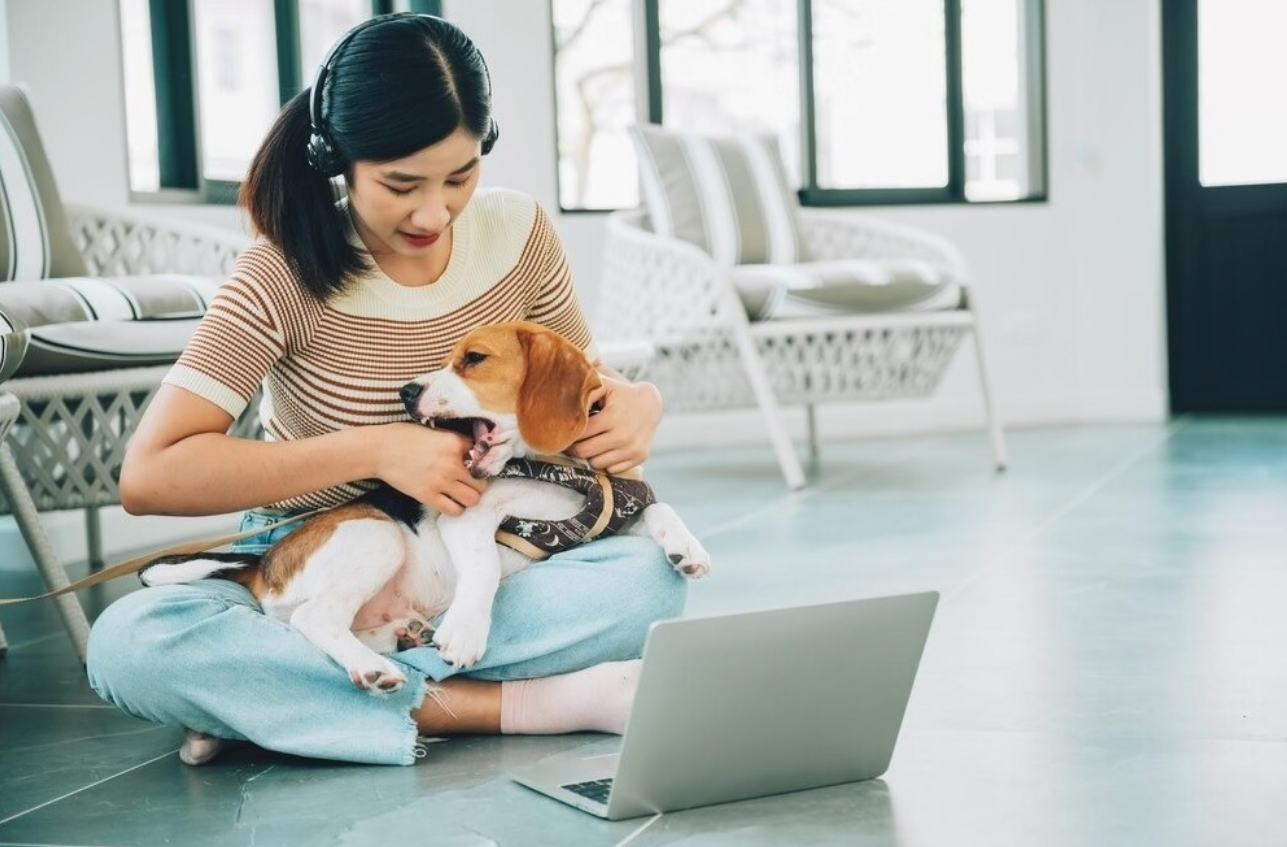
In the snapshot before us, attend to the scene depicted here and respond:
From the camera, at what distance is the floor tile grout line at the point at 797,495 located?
11.0ft

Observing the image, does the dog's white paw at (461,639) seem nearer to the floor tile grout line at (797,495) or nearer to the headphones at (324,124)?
the headphones at (324,124)

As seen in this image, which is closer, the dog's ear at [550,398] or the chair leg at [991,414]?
the dog's ear at [550,398]

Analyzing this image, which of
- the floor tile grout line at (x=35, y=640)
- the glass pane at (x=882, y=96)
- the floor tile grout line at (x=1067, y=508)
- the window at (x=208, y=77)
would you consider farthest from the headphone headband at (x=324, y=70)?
the glass pane at (x=882, y=96)

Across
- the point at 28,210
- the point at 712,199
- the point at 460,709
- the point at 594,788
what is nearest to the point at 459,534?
the point at 460,709

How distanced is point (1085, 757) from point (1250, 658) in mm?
530

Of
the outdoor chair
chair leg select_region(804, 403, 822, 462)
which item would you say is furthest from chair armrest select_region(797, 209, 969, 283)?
chair leg select_region(804, 403, 822, 462)

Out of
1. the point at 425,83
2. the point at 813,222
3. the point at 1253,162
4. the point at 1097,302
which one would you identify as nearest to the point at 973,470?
the point at 813,222

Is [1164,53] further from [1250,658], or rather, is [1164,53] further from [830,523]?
[1250,658]

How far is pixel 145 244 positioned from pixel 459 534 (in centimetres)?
167

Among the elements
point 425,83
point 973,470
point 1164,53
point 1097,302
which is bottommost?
point 973,470

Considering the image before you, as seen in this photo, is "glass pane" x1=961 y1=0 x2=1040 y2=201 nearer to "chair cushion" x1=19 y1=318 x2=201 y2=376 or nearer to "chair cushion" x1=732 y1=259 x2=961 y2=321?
"chair cushion" x1=732 y1=259 x2=961 y2=321

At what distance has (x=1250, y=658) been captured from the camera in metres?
1.98

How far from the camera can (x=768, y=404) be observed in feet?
13.3

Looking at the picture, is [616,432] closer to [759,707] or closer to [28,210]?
[759,707]
